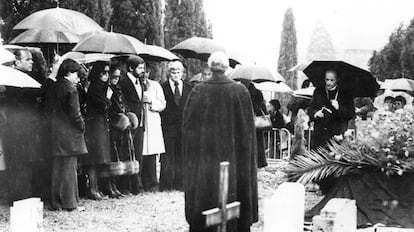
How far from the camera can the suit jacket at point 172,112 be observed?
9.96m

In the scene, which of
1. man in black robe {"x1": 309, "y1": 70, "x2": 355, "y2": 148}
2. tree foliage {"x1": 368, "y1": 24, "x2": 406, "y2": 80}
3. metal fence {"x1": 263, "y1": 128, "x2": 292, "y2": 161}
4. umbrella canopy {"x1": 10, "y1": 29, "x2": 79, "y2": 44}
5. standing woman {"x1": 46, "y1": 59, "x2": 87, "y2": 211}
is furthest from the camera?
metal fence {"x1": 263, "y1": 128, "x2": 292, "y2": 161}

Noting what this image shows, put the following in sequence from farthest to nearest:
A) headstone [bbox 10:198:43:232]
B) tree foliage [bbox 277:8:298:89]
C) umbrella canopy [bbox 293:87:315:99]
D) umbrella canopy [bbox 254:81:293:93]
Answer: umbrella canopy [bbox 254:81:293:93] < tree foliage [bbox 277:8:298:89] < umbrella canopy [bbox 293:87:315:99] < headstone [bbox 10:198:43:232]

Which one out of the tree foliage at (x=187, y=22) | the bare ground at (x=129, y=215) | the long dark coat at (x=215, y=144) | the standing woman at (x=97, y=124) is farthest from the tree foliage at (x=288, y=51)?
the long dark coat at (x=215, y=144)

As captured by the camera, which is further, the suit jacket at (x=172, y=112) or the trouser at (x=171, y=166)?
the trouser at (x=171, y=166)

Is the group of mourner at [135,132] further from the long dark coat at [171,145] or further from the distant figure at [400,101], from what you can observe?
the distant figure at [400,101]

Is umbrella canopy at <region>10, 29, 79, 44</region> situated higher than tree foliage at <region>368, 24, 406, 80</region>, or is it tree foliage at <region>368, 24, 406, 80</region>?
umbrella canopy at <region>10, 29, 79, 44</region>

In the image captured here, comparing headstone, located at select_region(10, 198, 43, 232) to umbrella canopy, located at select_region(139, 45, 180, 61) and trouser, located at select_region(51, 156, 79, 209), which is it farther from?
umbrella canopy, located at select_region(139, 45, 180, 61)

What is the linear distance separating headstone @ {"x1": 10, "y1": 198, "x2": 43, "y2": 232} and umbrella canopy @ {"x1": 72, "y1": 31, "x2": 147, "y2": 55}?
3.18 m

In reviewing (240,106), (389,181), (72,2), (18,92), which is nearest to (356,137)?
(389,181)

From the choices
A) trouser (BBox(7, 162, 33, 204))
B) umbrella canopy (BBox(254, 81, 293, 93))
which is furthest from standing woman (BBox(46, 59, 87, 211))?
umbrella canopy (BBox(254, 81, 293, 93))

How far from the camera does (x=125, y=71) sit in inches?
378

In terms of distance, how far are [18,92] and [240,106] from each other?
298 cm

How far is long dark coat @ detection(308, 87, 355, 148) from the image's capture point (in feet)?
31.3

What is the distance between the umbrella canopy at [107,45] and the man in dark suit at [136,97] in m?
0.36
